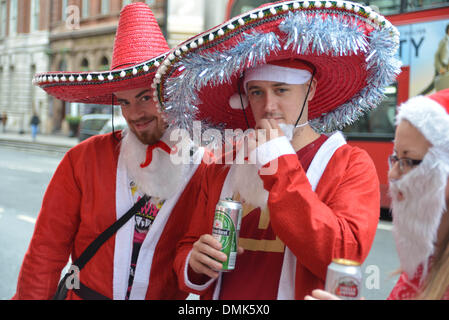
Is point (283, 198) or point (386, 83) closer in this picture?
point (283, 198)

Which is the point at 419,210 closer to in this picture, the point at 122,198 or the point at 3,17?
the point at 122,198

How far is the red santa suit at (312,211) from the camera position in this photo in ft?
4.10

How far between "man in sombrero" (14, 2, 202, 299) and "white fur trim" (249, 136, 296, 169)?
0.69m

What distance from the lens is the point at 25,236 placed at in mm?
6125

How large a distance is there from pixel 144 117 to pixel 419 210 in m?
1.31

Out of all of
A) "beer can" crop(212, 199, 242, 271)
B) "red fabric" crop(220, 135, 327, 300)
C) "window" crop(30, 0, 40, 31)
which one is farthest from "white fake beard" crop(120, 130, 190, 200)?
"window" crop(30, 0, 40, 31)

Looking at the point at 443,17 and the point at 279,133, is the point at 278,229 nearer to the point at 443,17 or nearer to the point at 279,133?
the point at 279,133

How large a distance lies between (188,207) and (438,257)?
3.62ft

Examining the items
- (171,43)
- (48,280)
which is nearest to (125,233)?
(48,280)

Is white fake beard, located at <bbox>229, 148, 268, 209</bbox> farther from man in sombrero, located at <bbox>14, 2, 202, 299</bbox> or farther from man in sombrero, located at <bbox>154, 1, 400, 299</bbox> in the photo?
man in sombrero, located at <bbox>14, 2, 202, 299</bbox>

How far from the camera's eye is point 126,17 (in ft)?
7.13

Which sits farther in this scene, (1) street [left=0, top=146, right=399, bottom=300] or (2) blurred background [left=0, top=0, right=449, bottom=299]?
(2) blurred background [left=0, top=0, right=449, bottom=299]

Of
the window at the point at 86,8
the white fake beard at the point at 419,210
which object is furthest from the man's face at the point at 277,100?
the window at the point at 86,8

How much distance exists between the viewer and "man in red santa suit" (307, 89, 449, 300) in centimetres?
112
